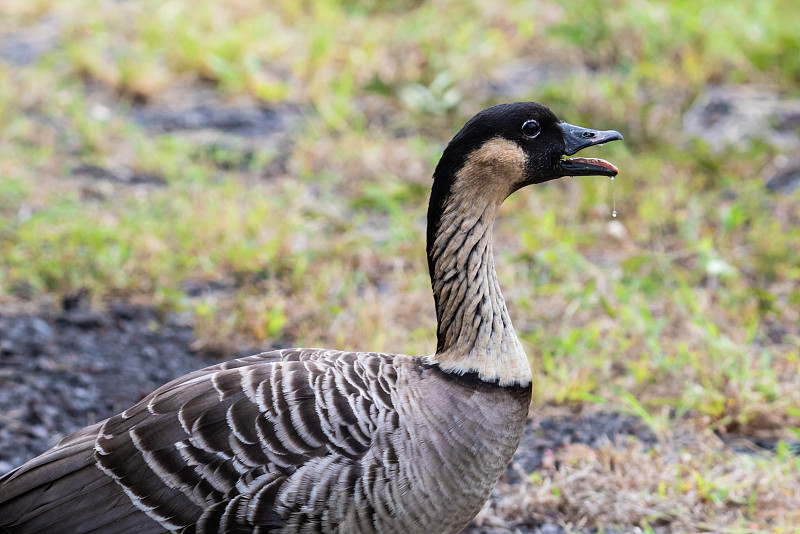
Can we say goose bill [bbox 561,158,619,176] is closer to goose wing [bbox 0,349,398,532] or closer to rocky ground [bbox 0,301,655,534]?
goose wing [bbox 0,349,398,532]

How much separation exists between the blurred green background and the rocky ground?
0.13 m

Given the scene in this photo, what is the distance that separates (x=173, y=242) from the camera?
5480mm

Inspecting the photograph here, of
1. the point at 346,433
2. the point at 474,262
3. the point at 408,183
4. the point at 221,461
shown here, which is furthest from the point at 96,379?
the point at 408,183

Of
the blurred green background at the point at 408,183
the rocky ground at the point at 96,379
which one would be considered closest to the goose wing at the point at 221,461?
the rocky ground at the point at 96,379

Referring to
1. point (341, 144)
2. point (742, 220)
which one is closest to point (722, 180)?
point (742, 220)

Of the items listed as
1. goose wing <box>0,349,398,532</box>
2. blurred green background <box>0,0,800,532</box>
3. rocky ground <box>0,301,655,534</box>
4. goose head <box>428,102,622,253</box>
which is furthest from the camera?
blurred green background <box>0,0,800,532</box>

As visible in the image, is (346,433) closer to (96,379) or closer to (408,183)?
(96,379)

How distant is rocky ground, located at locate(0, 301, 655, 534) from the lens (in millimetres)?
3969

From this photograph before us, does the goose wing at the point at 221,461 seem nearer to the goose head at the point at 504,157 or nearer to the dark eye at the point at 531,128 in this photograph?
the goose head at the point at 504,157

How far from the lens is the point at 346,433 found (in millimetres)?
2891

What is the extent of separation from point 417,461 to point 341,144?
4325 mm

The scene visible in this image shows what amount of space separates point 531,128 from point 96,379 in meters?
2.45

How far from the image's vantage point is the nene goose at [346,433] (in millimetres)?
2834

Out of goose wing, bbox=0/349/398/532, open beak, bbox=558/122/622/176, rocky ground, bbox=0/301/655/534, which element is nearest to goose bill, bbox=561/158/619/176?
open beak, bbox=558/122/622/176
